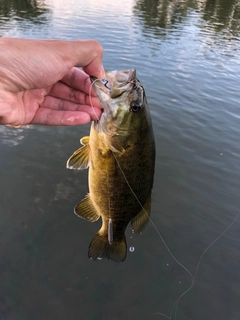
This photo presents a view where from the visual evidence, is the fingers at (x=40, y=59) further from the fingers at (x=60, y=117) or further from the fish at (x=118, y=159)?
the fingers at (x=60, y=117)

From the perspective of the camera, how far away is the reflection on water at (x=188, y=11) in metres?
19.7

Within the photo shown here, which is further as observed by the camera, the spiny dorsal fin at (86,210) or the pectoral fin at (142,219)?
the spiny dorsal fin at (86,210)

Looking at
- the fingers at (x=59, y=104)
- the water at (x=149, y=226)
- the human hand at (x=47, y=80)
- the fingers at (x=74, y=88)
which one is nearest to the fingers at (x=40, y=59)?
the human hand at (x=47, y=80)

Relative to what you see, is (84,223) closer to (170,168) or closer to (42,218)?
(42,218)

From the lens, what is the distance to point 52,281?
3859 mm

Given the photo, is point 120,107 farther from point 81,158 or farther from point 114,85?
point 81,158

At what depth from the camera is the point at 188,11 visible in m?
26.3

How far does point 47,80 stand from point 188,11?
28.6 meters

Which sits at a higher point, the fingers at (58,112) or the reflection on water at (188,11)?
the fingers at (58,112)

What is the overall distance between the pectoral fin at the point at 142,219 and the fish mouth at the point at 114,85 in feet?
3.54

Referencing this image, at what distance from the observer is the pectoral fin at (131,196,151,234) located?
2668 millimetres

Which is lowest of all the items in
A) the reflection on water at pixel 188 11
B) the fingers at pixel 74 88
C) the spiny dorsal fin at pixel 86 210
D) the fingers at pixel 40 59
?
the reflection on water at pixel 188 11

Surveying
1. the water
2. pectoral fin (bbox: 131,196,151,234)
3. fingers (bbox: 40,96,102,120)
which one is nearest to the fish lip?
fingers (bbox: 40,96,102,120)

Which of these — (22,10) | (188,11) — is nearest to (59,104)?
(22,10)
